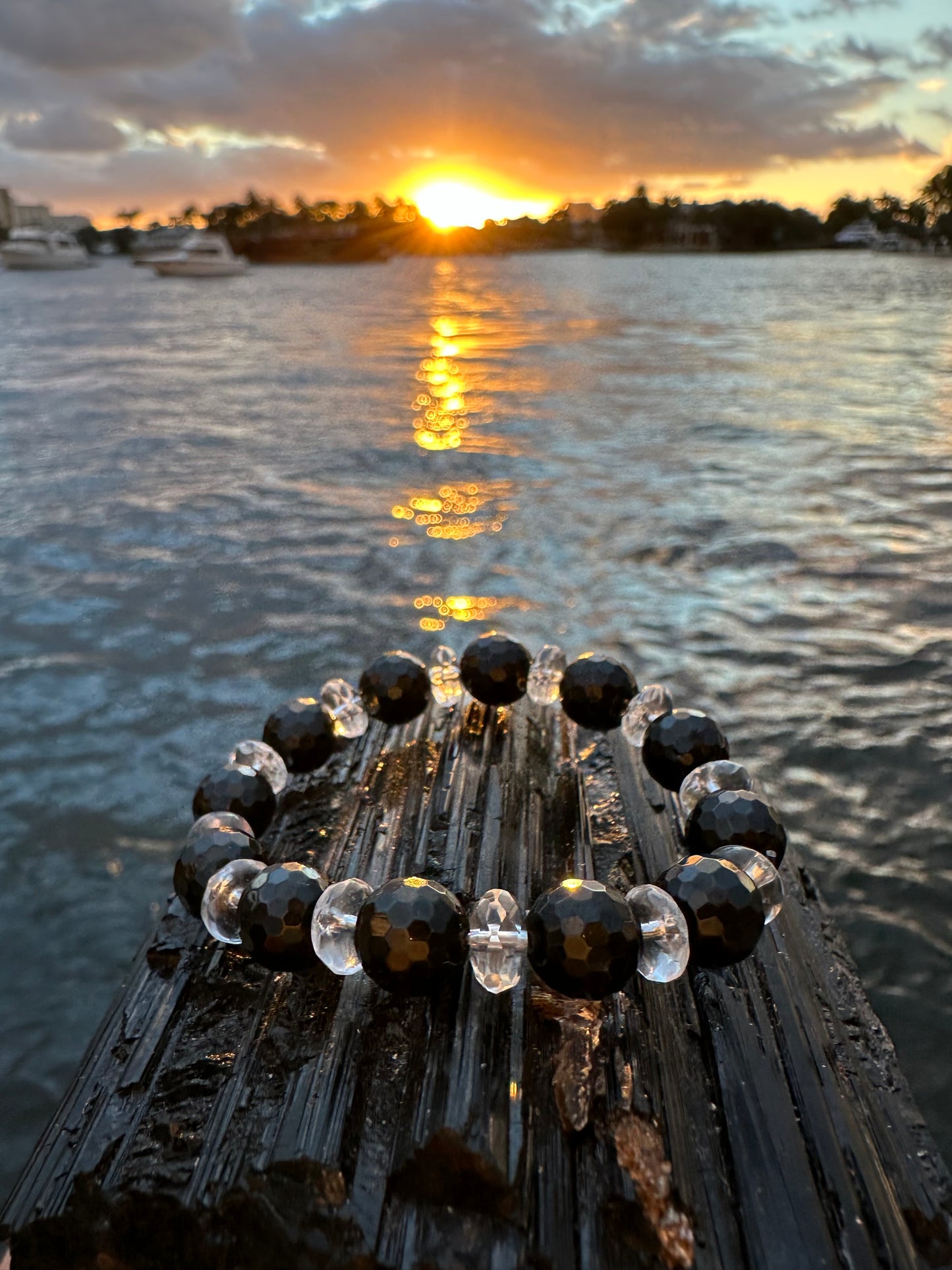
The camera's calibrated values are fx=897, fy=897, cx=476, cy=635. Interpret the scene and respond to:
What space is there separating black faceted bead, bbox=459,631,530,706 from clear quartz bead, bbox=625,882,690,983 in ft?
5.42

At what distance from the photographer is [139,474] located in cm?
1144

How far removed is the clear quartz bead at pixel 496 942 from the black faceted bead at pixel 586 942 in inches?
2.8

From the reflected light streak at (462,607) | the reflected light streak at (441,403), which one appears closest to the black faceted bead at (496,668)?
the reflected light streak at (462,607)

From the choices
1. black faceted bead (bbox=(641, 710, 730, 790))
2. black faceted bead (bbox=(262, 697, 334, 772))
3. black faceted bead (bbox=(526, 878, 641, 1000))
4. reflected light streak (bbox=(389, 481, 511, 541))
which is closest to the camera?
black faceted bead (bbox=(526, 878, 641, 1000))

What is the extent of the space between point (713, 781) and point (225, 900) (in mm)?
1659

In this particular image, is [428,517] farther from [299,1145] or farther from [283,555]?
[299,1145]

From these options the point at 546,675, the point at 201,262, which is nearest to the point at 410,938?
the point at 546,675

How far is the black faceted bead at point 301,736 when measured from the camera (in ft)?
11.8

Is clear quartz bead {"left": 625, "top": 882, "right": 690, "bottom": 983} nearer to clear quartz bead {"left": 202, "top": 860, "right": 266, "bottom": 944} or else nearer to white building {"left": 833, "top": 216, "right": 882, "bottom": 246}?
clear quartz bead {"left": 202, "top": 860, "right": 266, "bottom": 944}

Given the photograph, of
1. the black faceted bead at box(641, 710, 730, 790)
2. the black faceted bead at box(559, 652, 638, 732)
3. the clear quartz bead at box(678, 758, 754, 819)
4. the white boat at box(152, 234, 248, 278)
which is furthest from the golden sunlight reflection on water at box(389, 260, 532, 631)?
the white boat at box(152, 234, 248, 278)

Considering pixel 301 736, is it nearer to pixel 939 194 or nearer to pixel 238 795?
pixel 238 795

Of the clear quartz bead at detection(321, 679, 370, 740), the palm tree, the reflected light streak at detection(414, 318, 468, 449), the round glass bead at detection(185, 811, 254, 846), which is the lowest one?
the reflected light streak at detection(414, 318, 468, 449)

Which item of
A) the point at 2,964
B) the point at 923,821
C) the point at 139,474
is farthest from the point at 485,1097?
the point at 139,474

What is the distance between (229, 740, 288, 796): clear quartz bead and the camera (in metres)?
3.47
